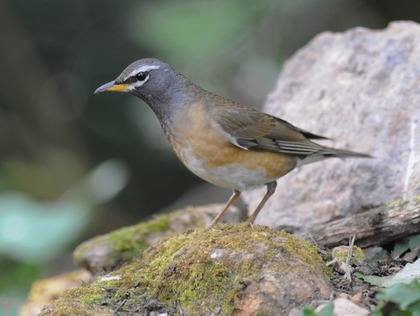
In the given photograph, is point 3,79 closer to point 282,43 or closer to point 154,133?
point 154,133

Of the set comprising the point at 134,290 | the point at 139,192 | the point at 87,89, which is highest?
the point at 87,89

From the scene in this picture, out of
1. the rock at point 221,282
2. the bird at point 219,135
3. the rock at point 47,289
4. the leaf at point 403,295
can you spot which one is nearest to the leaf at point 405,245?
the rock at point 221,282

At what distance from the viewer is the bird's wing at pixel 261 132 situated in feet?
26.7

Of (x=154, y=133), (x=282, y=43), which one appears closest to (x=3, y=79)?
(x=154, y=133)

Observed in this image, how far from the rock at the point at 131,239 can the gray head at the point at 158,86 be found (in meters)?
1.27

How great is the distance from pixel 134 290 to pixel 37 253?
2784 mm

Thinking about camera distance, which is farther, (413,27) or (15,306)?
(413,27)

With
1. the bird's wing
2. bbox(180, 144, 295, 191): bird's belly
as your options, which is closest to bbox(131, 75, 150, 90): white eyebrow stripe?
the bird's wing

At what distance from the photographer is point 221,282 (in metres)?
6.11

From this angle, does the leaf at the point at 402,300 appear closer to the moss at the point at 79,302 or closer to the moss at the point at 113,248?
the moss at the point at 79,302

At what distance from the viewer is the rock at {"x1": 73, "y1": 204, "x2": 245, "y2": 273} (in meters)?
8.60

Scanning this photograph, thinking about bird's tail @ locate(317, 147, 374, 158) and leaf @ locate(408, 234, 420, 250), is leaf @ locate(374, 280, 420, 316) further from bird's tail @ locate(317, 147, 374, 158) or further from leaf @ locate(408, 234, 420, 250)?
bird's tail @ locate(317, 147, 374, 158)

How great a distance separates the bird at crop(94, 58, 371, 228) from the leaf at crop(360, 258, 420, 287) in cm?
158

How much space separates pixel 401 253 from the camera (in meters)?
7.15
